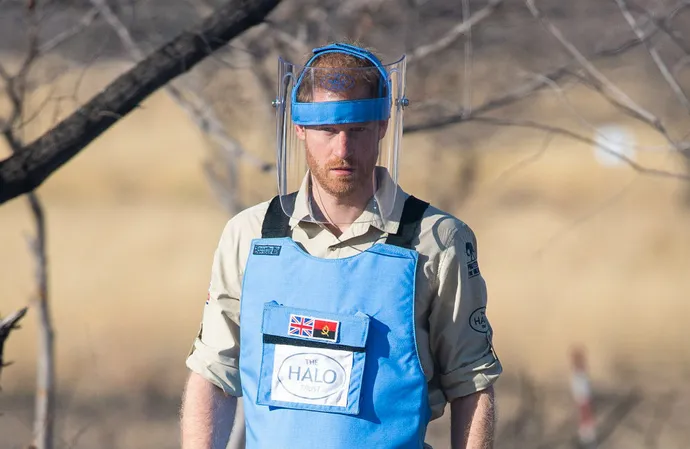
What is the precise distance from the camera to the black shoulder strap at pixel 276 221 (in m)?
2.69

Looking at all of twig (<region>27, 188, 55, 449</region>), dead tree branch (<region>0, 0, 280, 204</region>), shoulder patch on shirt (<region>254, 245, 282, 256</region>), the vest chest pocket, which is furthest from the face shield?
twig (<region>27, 188, 55, 449</region>)

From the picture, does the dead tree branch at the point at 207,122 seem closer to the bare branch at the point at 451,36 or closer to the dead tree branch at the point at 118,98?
the bare branch at the point at 451,36

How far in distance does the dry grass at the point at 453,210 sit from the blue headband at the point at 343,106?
4494mm

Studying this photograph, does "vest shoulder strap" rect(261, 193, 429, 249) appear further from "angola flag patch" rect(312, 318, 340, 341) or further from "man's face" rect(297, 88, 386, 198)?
"angola flag patch" rect(312, 318, 340, 341)

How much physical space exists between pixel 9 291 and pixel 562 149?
994cm

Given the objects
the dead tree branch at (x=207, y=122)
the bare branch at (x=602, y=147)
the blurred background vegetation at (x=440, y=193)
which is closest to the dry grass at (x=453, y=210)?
the blurred background vegetation at (x=440, y=193)

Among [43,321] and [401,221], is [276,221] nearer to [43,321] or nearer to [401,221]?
[401,221]

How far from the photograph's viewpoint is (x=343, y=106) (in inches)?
104

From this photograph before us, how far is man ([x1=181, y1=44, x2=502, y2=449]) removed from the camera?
2.54 meters

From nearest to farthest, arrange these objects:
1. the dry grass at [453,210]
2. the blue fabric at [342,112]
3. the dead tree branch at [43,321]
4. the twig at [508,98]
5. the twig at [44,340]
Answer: the blue fabric at [342,112], the twig at [508,98], the dead tree branch at [43,321], the twig at [44,340], the dry grass at [453,210]

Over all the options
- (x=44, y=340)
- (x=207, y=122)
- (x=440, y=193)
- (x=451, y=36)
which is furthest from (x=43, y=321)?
(x=440, y=193)

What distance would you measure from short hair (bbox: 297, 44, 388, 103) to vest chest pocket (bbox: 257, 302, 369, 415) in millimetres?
535

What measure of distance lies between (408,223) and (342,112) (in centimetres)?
30

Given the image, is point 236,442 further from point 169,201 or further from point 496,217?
point 169,201
